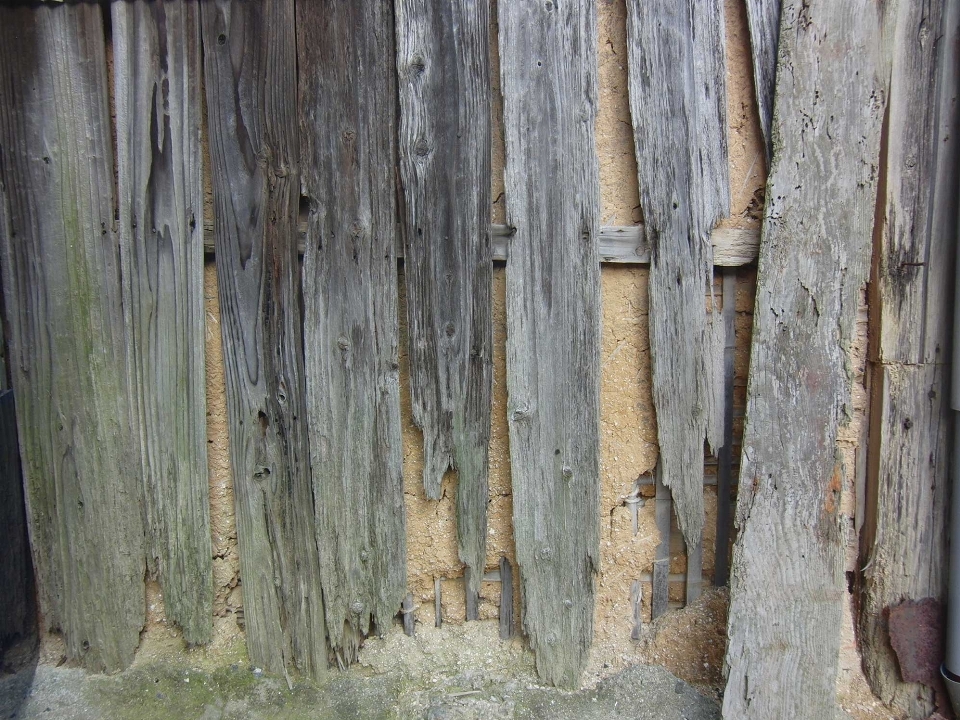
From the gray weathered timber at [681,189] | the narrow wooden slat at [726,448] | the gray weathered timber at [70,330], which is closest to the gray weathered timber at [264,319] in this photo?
the gray weathered timber at [70,330]

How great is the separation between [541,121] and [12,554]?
2198 millimetres

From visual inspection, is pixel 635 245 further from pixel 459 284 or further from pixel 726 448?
pixel 726 448

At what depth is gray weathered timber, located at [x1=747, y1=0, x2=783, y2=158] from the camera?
1854 millimetres

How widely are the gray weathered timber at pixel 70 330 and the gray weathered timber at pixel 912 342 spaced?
2.38 m

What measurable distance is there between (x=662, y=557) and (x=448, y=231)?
4.26ft

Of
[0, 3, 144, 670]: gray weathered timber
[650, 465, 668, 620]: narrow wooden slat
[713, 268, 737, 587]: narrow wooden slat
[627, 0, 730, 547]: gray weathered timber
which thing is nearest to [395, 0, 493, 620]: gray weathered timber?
[627, 0, 730, 547]: gray weathered timber

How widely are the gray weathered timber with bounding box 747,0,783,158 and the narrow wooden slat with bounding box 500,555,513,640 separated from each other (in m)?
1.56

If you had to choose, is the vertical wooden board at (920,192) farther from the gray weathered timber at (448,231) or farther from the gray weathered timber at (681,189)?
the gray weathered timber at (448,231)

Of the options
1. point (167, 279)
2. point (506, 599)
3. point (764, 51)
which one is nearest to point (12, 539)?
point (167, 279)

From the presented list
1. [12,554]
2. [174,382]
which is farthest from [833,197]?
[12,554]

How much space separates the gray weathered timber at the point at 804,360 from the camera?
5.99 ft

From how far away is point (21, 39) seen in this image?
6.13 feet

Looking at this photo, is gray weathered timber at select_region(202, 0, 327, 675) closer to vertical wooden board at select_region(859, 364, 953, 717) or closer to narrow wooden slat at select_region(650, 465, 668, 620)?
narrow wooden slat at select_region(650, 465, 668, 620)

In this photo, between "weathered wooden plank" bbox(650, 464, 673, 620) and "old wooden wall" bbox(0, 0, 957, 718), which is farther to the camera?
"weathered wooden plank" bbox(650, 464, 673, 620)
